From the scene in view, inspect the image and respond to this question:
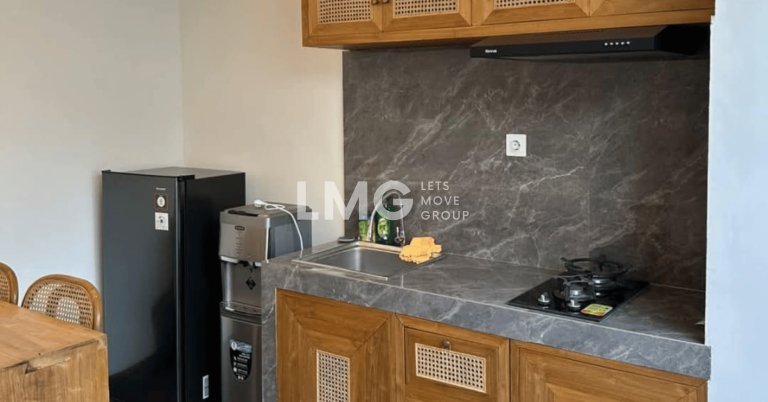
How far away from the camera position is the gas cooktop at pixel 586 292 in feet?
7.45

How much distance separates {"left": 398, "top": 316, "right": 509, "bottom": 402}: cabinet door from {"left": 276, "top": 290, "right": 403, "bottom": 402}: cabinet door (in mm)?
56

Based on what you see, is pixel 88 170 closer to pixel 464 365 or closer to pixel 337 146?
pixel 337 146

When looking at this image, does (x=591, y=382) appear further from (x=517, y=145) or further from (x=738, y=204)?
(x=517, y=145)

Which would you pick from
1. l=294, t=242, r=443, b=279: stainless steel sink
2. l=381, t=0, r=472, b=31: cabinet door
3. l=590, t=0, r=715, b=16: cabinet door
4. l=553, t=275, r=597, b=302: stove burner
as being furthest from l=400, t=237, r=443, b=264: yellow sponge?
l=590, t=0, r=715, b=16: cabinet door

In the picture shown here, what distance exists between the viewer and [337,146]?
3379mm

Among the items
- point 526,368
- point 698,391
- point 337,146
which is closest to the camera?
point 698,391

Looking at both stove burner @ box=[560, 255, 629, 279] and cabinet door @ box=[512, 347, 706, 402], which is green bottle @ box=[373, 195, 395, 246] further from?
cabinet door @ box=[512, 347, 706, 402]

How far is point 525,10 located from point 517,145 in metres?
0.59

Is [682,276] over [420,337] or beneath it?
over

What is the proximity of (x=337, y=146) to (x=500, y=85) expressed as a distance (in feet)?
2.85

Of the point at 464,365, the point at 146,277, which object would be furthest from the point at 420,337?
the point at 146,277

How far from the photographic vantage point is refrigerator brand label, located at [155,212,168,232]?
3.34 m

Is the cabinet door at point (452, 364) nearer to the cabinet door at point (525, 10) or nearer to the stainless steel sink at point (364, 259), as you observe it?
the stainless steel sink at point (364, 259)

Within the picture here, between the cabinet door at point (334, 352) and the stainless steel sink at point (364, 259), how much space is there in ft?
0.63
